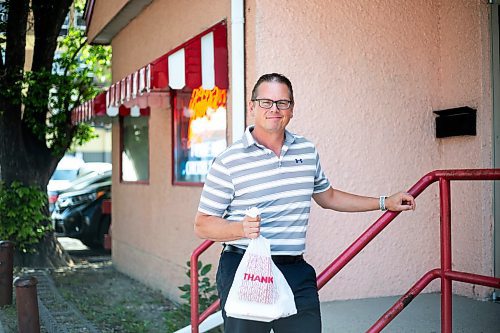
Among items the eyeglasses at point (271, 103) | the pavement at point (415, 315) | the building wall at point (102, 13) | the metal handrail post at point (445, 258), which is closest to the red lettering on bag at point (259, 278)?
the eyeglasses at point (271, 103)

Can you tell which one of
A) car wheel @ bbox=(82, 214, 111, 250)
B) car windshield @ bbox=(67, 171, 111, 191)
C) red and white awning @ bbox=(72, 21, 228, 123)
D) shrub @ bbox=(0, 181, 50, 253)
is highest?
red and white awning @ bbox=(72, 21, 228, 123)

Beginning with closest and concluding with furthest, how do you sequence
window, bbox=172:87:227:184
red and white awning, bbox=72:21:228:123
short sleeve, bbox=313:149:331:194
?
short sleeve, bbox=313:149:331:194, red and white awning, bbox=72:21:228:123, window, bbox=172:87:227:184

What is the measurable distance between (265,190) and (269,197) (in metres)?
0.03

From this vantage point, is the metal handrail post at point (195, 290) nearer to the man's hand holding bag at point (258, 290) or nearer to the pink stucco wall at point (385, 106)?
the pink stucco wall at point (385, 106)

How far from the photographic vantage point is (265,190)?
3.37 m

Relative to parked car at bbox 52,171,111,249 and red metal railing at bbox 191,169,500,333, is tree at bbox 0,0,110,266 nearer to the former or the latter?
parked car at bbox 52,171,111,249

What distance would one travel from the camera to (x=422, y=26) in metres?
6.19

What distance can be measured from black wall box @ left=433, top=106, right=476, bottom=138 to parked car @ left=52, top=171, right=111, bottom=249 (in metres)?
8.73

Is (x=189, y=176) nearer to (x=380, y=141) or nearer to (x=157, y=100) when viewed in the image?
(x=157, y=100)

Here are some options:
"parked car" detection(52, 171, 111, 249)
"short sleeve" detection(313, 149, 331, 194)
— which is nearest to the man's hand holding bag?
"short sleeve" detection(313, 149, 331, 194)

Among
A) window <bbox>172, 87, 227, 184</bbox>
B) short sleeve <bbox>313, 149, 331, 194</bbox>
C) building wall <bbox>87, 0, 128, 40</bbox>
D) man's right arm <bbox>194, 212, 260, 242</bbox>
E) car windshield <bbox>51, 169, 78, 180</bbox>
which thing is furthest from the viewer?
car windshield <bbox>51, 169, 78, 180</bbox>

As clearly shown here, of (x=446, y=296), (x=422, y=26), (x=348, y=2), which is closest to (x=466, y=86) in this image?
(x=422, y=26)

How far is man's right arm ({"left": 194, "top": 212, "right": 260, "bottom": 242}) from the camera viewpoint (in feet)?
10.2

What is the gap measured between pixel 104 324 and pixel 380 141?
11.0 ft
